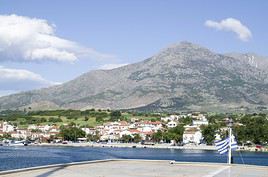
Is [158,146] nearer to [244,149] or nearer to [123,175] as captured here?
[244,149]

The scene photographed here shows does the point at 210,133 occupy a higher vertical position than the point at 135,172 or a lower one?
higher

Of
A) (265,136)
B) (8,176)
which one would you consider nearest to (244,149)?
(265,136)

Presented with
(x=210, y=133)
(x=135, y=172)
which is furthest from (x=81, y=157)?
(x=135, y=172)

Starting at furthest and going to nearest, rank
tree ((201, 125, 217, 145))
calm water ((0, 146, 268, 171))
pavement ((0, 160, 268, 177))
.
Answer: tree ((201, 125, 217, 145))
calm water ((0, 146, 268, 171))
pavement ((0, 160, 268, 177))

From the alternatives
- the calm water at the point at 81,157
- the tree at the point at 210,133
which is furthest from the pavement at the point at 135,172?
the tree at the point at 210,133

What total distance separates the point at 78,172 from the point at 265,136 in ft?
503

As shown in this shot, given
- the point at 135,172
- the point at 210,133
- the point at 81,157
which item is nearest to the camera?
the point at 135,172

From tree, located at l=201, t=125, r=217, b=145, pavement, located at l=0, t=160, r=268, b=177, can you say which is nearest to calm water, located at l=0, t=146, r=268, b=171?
tree, located at l=201, t=125, r=217, b=145

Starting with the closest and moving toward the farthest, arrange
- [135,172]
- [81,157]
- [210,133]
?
1. [135,172]
2. [81,157]
3. [210,133]

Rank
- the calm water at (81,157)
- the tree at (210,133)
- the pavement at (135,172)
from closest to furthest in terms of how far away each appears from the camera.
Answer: the pavement at (135,172)
the calm water at (81,157)
the tree at (210,133)

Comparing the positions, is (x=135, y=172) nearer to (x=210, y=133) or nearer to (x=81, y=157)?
(x=81, y=157)

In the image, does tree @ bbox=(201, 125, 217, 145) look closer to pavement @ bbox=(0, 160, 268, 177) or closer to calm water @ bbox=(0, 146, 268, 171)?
calm water @ bbox=(0, 146, 268, 171)

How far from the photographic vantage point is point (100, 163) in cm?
3656

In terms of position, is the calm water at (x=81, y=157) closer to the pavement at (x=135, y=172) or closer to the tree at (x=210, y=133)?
the tree at (x=210, y=133)
